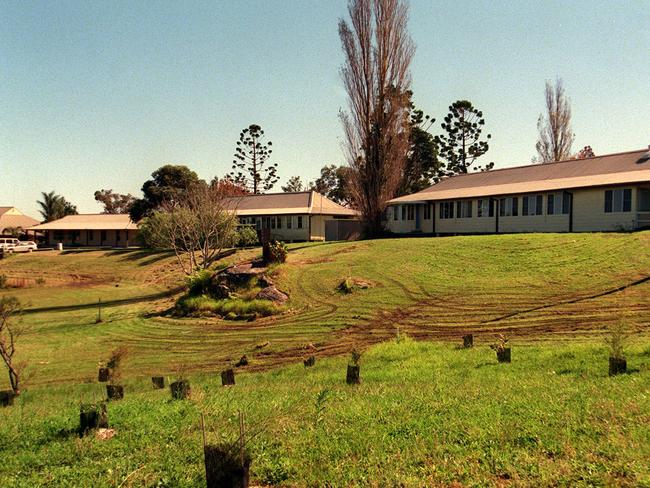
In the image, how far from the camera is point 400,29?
126ft

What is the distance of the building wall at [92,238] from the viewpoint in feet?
206

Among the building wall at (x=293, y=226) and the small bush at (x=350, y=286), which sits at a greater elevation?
the building wall at (x=293, y=226)

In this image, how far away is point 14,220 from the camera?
79500 millimetres

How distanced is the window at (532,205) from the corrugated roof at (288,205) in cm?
2024

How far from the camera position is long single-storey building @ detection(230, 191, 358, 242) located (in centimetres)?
4778

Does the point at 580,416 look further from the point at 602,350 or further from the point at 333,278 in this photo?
the point at 333,278

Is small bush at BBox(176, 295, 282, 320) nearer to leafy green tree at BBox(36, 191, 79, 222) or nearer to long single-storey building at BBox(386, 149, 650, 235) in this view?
long single-storey building at BBox(386, 149, 650, 235)

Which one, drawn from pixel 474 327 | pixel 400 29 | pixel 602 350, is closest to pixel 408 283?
pixel 474 327

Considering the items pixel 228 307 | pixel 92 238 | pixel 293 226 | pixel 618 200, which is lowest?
pixel 228 307

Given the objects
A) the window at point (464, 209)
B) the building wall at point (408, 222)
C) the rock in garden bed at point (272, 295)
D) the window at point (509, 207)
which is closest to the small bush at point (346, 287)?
the rock in garden bed at point (272, 295)

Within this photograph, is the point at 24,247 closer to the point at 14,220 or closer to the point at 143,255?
the point at 143,255

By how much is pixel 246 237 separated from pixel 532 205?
21.0 meters

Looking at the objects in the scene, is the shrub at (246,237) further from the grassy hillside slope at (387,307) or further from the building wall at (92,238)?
the building wall at (92,238)

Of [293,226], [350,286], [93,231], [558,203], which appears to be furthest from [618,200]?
[93,231]
